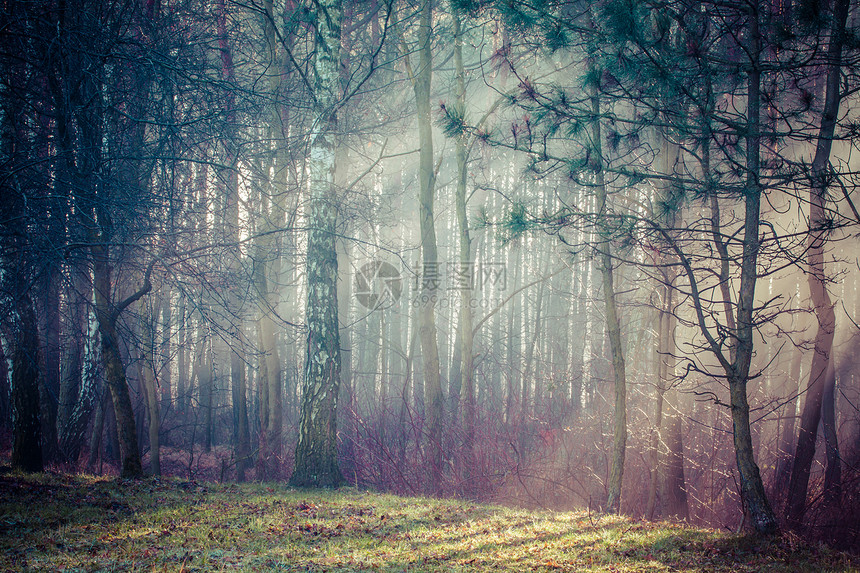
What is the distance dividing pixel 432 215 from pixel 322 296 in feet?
10.8

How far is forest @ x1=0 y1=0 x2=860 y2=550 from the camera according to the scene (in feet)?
16.5

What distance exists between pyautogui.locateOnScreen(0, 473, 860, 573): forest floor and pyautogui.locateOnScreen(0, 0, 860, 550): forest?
1.01m

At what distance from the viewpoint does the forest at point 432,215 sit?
5.03 metres

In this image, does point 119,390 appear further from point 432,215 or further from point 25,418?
point 432,215

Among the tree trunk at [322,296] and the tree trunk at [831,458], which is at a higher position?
the tree trunk at [322,296]

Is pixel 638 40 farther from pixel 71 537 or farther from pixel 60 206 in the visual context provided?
pixel 71 537

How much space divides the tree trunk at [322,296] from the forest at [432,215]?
0.04m

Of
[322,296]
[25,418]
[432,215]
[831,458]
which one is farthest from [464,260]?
[25,418]

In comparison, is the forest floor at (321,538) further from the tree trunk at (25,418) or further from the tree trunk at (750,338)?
the tree trunk at (25,418)

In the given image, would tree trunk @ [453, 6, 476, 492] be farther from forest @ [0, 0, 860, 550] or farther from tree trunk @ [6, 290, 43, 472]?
tree trunk @ [6, 290, 43, 472]

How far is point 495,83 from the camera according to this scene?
41.2ft

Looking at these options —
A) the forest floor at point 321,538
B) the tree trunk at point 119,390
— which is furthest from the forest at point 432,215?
the forest floor at point 321,538

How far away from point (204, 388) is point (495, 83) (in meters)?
15.8

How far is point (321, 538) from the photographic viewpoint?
4.80 m
